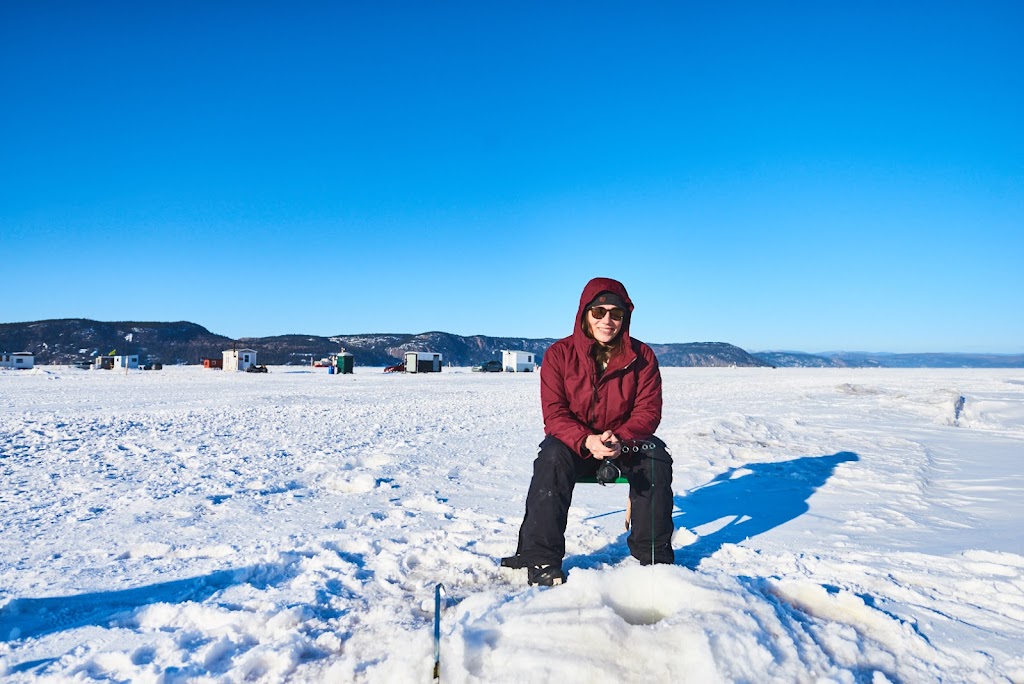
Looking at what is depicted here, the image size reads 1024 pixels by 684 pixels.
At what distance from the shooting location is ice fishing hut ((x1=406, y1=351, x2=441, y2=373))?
5028 cm

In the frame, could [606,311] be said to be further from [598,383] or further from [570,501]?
[570,501]

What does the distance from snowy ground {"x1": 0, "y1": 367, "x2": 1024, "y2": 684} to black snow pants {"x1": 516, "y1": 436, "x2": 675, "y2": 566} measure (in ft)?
0.85

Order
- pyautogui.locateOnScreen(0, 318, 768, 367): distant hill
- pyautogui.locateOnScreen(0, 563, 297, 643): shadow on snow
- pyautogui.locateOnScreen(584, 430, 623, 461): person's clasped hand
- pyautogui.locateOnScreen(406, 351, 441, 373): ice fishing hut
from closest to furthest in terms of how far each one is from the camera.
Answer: pyautogui.locateOnScreen(0, 563, 297, 643): shadow on snow → pyautogui.locateOnScreen(584, 430, 623, 461): person's clasped hand → pyautogui.locateOnScreen(406, 351, 441, 373): ice fishing hut → pyautogui.locateOnScreen(0, 318, 768, 367): distant hill

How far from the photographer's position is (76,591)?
283cm

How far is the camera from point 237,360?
48.6 metres

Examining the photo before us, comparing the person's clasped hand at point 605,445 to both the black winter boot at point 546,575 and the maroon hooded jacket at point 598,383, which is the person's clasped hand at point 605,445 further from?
the black winter boot at point 546,575

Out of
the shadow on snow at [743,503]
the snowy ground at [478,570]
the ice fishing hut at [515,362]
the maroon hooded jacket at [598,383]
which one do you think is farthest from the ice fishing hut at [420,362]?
the maroon hooded jacket at [598,383]

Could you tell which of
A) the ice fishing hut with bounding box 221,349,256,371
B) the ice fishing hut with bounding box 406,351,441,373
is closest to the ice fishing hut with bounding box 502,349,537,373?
the ice fishing hut with bounding box 406,351,441,373

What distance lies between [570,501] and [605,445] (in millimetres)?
376

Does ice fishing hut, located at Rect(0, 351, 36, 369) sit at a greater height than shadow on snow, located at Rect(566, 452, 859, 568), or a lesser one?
greater

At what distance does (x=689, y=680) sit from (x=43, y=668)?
7.56ft

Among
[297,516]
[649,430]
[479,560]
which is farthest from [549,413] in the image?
[297,516]

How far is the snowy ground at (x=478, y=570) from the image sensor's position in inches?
80.4

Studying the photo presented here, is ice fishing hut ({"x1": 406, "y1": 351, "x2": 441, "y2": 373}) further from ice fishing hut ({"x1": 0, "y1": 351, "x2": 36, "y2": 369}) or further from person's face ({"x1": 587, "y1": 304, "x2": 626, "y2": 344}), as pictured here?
person's face ({"x1": 587, "y1": 304, "x2": 626, "y2": 344})
